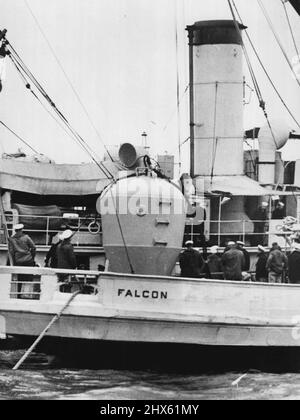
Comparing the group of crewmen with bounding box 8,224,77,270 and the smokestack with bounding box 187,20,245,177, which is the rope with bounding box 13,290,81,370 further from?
the smokestack with bounding box 187,20,245,177

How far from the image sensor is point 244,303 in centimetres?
1348

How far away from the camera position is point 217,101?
61.0ft

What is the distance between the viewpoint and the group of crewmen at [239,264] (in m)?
14.1

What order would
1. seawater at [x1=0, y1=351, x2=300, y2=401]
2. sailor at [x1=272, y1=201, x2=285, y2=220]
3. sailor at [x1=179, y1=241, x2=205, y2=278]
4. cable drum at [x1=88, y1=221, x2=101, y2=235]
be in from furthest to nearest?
1. sailor at [x1=272, y1=201, x2=285, y2=220]
2. cable drum at [x1=88, y1=221, x2=101, y2=235]
3. sailor at [x1=179, y1=241, x2=205, y2=278]
4. seawater at [x1=0, y1=351, x2=300, y2=401]

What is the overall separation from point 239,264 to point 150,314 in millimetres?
2210

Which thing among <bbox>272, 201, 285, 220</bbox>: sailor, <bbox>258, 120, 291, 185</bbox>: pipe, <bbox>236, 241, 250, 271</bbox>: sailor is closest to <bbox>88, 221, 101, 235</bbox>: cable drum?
<bbox>236, 241, 250, 271</bbox>: sailor

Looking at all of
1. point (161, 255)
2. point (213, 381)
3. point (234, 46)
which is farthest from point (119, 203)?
point (234, 46)

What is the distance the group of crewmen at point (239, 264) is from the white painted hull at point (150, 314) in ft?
2.73

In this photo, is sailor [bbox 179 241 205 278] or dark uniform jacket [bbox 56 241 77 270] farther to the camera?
sailor [bbox 179 241 205 278]

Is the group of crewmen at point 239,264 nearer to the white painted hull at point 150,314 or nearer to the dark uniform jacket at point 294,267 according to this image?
the dark uniform jacket at point 294,267

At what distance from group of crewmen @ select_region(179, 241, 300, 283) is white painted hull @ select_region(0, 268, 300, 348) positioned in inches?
32.8


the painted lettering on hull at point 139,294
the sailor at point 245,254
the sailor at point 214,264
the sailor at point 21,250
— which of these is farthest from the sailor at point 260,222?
the sailor at point 21,250

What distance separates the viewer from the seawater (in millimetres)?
A: 11172

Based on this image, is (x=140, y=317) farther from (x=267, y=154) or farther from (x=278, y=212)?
(x=267, y=154)
